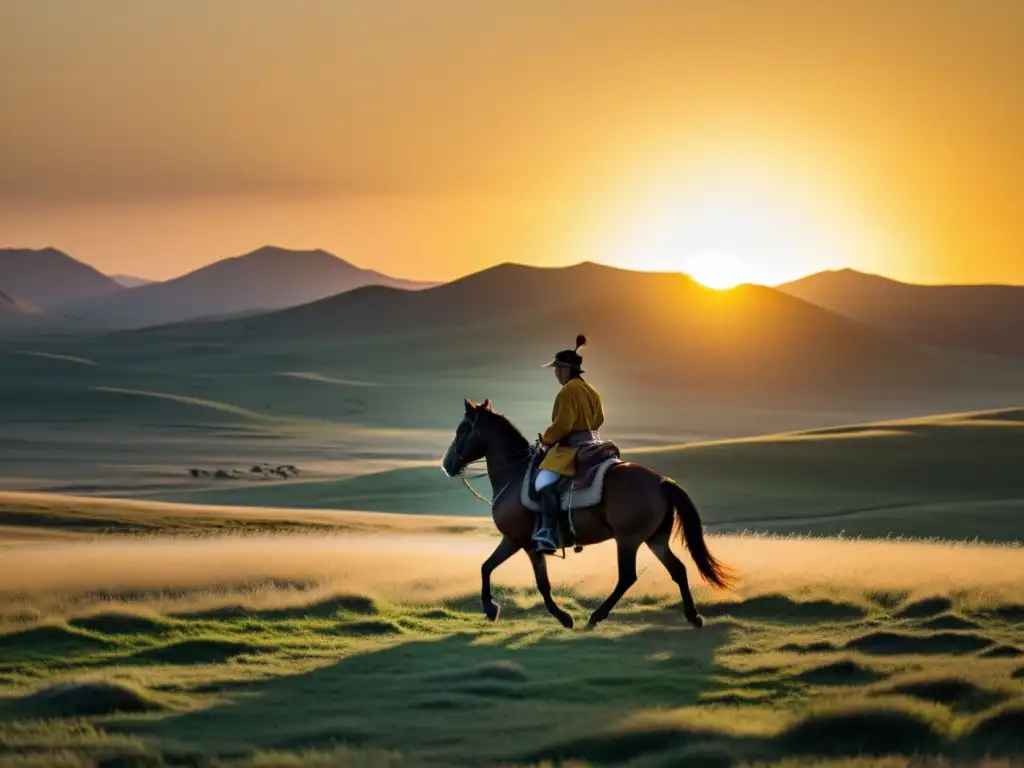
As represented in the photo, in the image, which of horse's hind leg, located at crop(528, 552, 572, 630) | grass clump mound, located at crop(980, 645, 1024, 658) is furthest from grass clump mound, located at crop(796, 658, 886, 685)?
horse's hind leg, located at crop(528, 552, 572, 630)

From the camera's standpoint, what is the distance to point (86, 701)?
12.3 meters

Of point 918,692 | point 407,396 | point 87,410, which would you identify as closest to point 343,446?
point 87,410

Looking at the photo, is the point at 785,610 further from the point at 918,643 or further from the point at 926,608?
the point at 918,643

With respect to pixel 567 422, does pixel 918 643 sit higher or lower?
lower

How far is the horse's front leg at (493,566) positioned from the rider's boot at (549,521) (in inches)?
24.7

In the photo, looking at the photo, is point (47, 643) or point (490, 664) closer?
point (490, 664)

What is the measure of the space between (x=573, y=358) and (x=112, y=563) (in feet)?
27.8

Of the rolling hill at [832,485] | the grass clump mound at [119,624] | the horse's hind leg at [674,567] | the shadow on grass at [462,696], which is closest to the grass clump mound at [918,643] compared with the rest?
the shadow on grass at [462,696]

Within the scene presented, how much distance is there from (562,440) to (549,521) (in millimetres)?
909

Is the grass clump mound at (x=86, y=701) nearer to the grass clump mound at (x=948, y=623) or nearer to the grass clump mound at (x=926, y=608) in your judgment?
the grass clump mound at (x=948, y=623)

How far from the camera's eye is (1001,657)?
45.7 ft

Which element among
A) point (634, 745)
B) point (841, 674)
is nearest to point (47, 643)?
point (634, 745)

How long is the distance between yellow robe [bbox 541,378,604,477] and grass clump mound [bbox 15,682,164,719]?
568 cm

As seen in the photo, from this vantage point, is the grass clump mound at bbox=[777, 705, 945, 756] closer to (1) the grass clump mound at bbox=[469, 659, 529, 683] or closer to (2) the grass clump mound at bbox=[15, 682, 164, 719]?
(1) the grass clump mound at bbox=[469, 659, 529, 683]
